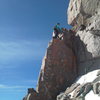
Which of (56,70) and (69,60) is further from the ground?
(69,60)

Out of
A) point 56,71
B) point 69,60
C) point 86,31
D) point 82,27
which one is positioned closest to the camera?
point 56,71

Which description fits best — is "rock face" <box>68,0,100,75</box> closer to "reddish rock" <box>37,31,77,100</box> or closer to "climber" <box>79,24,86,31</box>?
"climber" <box>79,24,86,31</box>

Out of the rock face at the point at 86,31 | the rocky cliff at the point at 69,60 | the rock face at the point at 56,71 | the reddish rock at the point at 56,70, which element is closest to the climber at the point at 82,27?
the rocky cliff at the point at 69,60

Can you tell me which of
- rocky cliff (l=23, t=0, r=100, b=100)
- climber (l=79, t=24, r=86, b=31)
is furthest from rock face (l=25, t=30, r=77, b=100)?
climber (l=79, t=24, r=86, b=31)

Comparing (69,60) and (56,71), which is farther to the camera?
(69,60)

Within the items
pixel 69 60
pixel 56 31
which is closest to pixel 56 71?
pixel 69 60

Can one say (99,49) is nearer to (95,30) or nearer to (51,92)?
(95,30)

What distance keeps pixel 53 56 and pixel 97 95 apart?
12030 millimetres

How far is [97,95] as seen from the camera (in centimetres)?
2269

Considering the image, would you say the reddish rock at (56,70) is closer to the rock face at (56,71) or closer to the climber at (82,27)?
the rock face at (56,71)

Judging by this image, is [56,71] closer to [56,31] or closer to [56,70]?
[56,70]

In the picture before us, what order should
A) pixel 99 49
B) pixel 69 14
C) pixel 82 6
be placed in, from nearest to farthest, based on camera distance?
pixel 99 49 < pixel 82 6 < pixel 69 14

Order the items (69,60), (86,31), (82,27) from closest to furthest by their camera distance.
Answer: (69,60) < (86,31) < (82,27)

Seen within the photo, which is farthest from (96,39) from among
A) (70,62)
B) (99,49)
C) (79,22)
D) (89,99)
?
(89,99)
